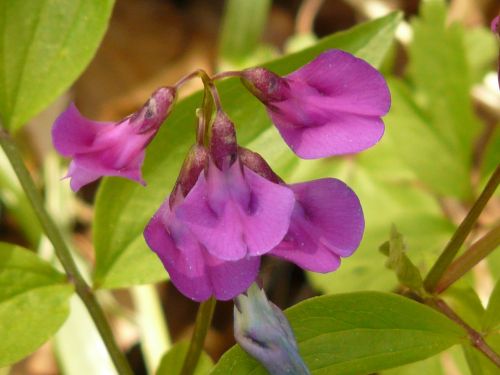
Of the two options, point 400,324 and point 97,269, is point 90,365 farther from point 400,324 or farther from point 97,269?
point 400,324

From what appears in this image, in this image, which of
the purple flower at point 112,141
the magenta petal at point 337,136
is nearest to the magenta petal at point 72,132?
the purple flower at point 112,141

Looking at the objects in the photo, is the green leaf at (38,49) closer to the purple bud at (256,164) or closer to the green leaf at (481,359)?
the purple bud at (256,164)

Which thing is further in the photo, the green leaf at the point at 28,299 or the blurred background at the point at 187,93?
the blurred background at the point at 187,93

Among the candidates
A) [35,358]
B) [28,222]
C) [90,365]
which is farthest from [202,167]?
[35,358]

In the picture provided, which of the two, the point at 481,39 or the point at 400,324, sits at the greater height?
the point at 400,324

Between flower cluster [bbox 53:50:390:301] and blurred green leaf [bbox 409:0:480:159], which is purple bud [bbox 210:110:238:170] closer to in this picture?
flower cluster [bbox 53:50:390:301]

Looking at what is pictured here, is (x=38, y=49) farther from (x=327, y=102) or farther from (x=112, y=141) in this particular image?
(x=327, y=102)

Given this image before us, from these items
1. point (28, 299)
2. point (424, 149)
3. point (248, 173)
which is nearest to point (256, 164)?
point (248, 173)
